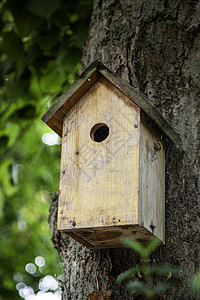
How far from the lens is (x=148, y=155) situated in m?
2.35

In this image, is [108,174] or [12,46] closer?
[108,174]

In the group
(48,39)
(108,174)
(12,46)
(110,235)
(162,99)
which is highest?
(48,39)

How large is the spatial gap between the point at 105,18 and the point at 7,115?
6.30ft

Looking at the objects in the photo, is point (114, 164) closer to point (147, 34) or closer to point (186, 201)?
point (186, 201)

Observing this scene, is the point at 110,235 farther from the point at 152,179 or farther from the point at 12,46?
the point at 12,46

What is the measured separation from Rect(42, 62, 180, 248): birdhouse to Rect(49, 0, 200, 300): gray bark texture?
0.28ft

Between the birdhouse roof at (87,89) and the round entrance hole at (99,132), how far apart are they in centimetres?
20

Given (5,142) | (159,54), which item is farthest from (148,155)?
(5,142)

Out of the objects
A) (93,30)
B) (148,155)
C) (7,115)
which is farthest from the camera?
(7,115)

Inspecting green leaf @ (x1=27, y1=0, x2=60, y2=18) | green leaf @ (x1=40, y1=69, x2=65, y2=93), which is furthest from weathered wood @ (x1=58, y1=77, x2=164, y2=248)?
green leaf @ (x1=40, y1=69, x2=65, y2=93)

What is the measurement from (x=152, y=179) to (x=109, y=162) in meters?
0.24

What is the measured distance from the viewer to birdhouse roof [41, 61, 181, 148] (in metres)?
2.32

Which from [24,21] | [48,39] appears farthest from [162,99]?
[48,39]

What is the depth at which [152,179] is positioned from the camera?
2.35m
